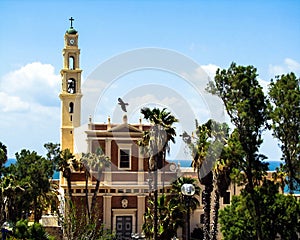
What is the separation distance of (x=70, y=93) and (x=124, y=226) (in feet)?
38.2

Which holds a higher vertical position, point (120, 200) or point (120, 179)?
point (120, 179)

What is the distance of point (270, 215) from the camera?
30.8 meters

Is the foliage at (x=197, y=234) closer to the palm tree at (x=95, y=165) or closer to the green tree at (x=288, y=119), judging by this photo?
the palm tree at (x=95, y=165)

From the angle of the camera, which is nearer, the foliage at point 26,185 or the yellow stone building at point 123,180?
the foliage at point 26,185

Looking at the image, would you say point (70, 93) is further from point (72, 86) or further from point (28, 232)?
point (28, 232)

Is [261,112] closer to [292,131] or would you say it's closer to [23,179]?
[292,131]

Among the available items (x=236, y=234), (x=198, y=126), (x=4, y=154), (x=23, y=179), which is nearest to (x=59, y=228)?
(x=23, y=179)

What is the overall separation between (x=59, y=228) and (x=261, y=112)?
18782 millimetres

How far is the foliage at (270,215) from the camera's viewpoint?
3044 centimetres

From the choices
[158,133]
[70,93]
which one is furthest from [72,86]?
[158,133]

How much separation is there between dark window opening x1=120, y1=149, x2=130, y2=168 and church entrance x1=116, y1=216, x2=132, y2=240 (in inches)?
147

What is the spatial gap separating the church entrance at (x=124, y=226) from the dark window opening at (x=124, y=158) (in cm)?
373

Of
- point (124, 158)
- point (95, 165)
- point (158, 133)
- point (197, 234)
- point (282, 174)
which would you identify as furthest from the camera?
point (124, 158)

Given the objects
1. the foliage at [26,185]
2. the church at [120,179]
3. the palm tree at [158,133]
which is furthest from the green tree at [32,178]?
the palm tree at [158,133]
